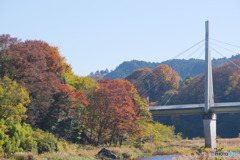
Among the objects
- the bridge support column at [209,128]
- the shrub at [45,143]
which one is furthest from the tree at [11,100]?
the bridge support column at [209,128]

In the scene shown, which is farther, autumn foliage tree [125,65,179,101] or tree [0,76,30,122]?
autumn foliage tree [125,65,179,101]

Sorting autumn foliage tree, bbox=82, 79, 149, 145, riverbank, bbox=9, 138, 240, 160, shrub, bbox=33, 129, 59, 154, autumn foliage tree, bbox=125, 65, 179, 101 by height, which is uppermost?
autumn foliage tree, bbox=125, 65, 179, 101

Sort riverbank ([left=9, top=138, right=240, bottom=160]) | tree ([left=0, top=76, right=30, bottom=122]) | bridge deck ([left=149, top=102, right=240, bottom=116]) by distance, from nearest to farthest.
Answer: riverbank ([left=9, top=138, right=240, bottom=160]), tree ([left=0, top=76, right=30, bottom=122]), bridge deck ([left=149, top=102, right=240, bottom=116])

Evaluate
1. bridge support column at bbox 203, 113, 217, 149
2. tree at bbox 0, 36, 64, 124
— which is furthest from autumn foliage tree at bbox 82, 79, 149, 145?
bridge support column at bbox 203, 113, 217, 149

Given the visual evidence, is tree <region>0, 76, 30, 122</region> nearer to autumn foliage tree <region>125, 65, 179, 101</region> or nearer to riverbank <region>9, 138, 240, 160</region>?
riverbank <region>9, 138, 240, 160</region>

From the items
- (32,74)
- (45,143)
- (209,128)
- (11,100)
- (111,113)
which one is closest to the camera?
Answer: (11,100)

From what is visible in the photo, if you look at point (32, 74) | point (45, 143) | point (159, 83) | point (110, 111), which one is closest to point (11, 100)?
point (32, 74)

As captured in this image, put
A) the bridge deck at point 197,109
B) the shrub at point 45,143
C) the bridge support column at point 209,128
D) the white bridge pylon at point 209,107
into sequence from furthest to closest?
the bridge deck at point 197,109, the bridge support column at point 209,128, the white bridge pylon at point 209,107, the shrub at point 45,143

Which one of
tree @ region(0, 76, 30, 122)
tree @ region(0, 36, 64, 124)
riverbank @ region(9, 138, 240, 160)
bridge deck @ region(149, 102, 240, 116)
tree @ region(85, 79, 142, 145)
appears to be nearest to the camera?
riverbank @ region(9, 138, 240, 160)

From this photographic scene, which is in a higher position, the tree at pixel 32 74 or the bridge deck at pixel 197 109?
the tree at pixel 32 74

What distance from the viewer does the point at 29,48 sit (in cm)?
3381

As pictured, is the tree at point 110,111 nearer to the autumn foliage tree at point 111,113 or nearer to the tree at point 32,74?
the autumn foliage tree at point 111,113

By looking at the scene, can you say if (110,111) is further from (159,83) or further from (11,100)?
(159,83)

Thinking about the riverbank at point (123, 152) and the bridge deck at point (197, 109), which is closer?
the riverbank at point (123, 152)
